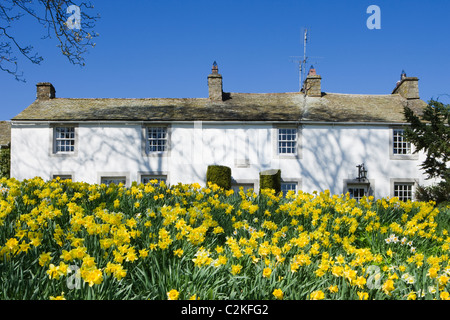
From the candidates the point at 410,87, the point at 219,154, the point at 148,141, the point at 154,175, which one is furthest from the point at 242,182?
the point at 410,87

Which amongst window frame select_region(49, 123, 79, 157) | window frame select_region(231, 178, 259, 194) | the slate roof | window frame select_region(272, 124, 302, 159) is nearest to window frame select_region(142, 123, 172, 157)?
the slate roof

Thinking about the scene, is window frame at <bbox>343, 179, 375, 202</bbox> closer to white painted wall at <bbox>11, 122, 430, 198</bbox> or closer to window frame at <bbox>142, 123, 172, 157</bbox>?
white painted wall at <bbox>11, 122, 430, 198</bbox>

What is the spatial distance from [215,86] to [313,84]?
A: 6446mm

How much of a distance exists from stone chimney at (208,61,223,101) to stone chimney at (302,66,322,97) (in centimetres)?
578

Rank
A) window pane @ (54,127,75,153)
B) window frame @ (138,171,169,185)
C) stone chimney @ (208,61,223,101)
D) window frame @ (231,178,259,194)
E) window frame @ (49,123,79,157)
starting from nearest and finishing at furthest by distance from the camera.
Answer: window frame @ (231,178,259,194), window frame @ (138,171,169,185), window frame @ (49,123,79,157), window pane @ (54,127,75,153), stone chimney @ (208,61,223,101)

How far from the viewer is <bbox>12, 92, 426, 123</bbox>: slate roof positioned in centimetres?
1973

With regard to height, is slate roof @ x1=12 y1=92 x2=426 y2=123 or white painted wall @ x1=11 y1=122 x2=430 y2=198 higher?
slate roof @ x1=12 y1=92 x2=426 y2=123

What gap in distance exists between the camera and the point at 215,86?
72.8ft

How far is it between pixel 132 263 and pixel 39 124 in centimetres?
1885

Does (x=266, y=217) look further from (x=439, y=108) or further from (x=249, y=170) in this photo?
(x=249, y=170)

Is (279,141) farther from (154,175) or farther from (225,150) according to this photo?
(154,175)

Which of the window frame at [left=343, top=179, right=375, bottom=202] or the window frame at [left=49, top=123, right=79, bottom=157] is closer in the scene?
the window frame at [left=343, top=179, right=375, bottom=202]

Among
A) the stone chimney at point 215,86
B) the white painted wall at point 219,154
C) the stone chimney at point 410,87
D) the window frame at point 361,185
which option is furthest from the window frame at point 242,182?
the stone chimney at point 410,87

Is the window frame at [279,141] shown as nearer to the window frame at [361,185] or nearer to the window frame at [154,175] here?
the window frame at [361,185]
